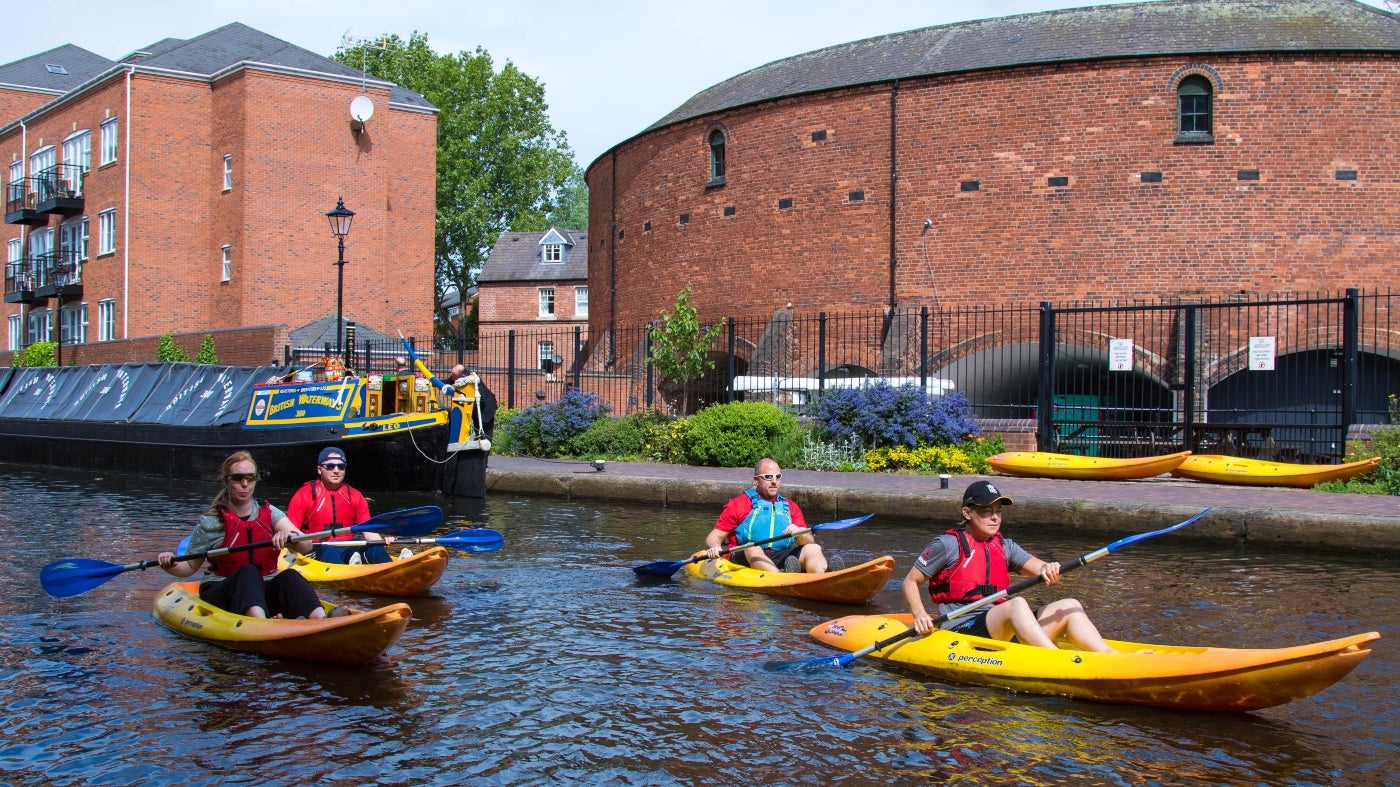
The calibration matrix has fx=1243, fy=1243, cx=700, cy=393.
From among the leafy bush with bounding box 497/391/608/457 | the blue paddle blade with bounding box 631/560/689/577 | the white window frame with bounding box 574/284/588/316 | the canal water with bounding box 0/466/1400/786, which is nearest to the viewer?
the canal water with bounding box 0/466/1400/786

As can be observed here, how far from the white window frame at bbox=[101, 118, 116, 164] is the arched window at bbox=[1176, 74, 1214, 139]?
29.7 m

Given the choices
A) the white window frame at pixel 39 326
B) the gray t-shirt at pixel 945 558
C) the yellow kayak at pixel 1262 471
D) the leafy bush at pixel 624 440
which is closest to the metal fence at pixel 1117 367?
the leafy bush at pixel 624 440

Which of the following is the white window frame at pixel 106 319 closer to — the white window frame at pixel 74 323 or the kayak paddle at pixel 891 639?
the white window frame at pixel 74 323

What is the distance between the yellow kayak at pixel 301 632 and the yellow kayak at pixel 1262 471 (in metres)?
11.5

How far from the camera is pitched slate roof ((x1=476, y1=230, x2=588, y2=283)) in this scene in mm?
59188

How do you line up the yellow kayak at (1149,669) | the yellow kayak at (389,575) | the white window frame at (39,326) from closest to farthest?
the yellow kayak at (1149,669) < the yellow kayak at (389,575) < the white window frame at (39,326)

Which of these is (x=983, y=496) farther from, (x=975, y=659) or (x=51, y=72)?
(x=51, y=72)

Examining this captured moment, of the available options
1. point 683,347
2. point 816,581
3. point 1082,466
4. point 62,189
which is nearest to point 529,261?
point 62,189

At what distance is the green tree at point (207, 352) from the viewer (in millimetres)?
31688

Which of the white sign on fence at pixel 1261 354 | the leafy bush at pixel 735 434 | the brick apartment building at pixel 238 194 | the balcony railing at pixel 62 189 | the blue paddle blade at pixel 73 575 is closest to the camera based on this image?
the blue paddle blade at pixel 73 575

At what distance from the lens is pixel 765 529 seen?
1043 centimetres

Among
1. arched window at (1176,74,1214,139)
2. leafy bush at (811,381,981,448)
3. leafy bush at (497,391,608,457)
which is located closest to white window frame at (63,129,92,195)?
leafy bush at (497,391,608,457)

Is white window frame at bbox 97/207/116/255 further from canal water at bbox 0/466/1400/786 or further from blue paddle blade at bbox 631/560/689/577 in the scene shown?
blue paddle blade at bbox 631/560/689/577

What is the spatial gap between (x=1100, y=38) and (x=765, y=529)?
1850 centimetres
